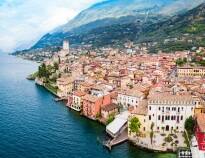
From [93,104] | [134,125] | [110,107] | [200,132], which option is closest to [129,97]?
[110,107]

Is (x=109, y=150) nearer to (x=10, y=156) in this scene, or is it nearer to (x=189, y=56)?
(x=10, y=156)

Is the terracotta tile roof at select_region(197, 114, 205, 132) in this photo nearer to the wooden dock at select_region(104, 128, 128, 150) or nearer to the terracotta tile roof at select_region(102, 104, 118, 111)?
the wooden dock at select_region(104, 128, 128, 150)

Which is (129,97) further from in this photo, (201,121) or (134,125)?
(201,121)

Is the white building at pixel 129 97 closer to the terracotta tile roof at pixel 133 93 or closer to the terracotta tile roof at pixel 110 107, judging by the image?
the terracotta tile roof at pixel 133 93

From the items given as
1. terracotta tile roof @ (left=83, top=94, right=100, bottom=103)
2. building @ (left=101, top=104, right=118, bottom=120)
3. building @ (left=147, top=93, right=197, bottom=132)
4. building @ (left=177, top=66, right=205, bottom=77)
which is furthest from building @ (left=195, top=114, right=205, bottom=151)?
building @ (left=177, top=66, right=205, bottom=77)

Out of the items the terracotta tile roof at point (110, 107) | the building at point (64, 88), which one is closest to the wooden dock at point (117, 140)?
the terracotta tile roof at point (110, 107)

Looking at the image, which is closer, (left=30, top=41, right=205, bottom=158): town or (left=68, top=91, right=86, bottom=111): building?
(left=30, top=41, right=205, bottom=158): town
